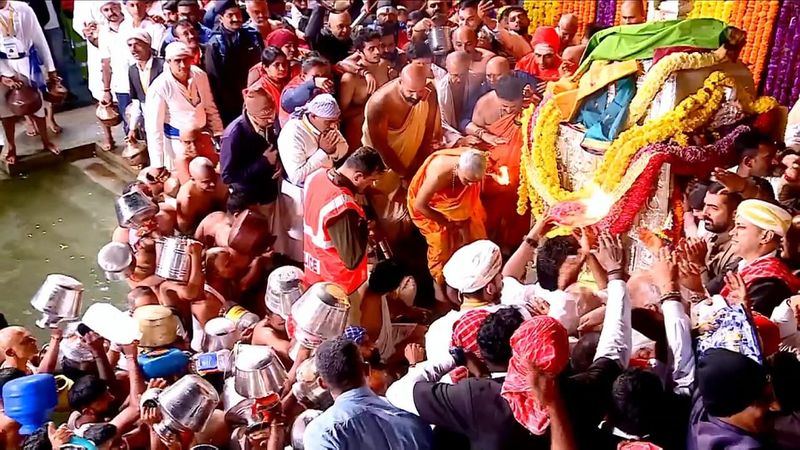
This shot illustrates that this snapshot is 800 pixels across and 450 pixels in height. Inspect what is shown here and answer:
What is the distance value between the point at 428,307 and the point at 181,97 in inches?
87.4

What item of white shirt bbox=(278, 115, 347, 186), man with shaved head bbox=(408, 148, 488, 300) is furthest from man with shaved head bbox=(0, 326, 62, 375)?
man with shaved head bbox=(408, 148, 488, 300)

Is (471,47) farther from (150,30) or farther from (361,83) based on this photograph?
(150,30)

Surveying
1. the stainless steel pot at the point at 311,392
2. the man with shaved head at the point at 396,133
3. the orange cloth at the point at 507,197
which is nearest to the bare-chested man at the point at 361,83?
the man with shaved head at the point at 396,133

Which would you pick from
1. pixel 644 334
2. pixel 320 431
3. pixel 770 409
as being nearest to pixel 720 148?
pixel 644 334

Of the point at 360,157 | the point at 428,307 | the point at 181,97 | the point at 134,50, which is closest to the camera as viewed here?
the point at 360,157

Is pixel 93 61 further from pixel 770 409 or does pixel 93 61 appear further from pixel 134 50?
pixel 770 409

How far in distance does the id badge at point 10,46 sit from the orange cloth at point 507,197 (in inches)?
155

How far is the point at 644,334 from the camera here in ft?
10.0

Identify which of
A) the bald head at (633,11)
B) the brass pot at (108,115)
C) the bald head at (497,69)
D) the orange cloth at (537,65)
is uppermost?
the bald head at (633,11)

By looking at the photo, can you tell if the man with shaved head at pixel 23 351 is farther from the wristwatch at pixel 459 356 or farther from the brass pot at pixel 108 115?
the brass pot at pixel 108 115

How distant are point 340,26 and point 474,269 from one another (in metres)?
3.61

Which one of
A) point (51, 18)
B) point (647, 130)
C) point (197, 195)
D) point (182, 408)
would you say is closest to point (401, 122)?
point (197, 195)

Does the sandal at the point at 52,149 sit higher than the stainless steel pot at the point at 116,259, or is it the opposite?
the stainless steel pot at the point at 116,259

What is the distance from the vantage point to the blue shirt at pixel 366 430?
265 centimetres
